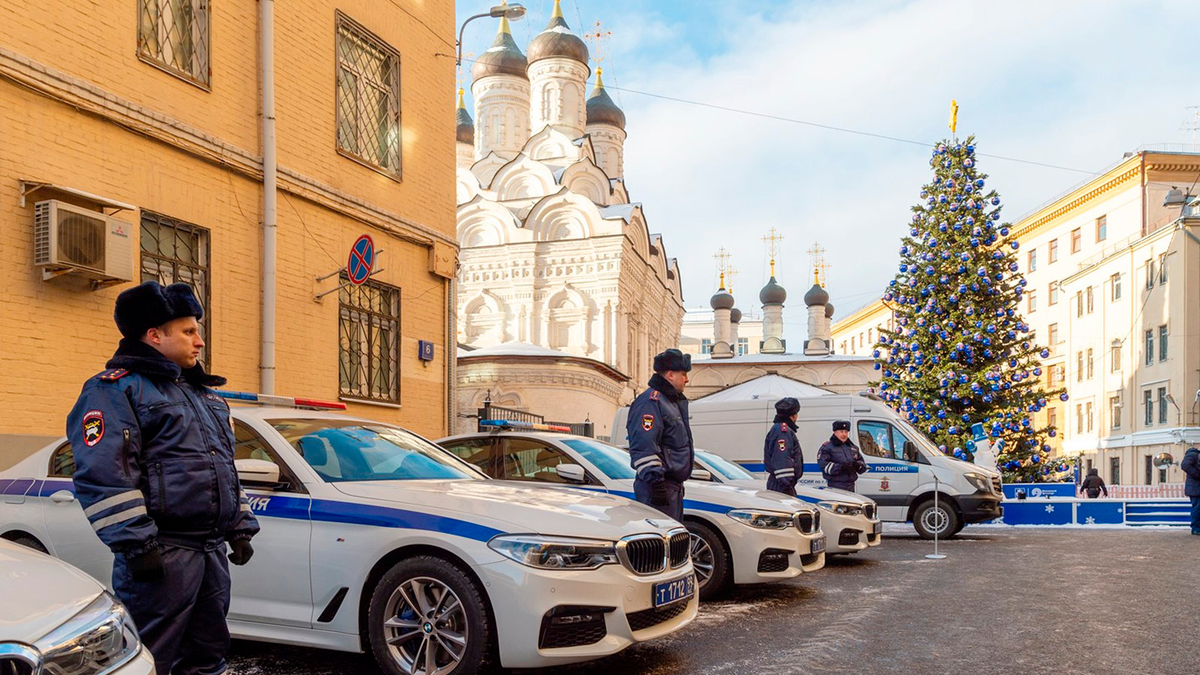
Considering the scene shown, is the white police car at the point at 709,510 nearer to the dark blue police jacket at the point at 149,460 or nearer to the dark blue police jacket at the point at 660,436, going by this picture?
the dark blue police jacket at the point at 660,436

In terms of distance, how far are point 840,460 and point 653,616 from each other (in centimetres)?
823

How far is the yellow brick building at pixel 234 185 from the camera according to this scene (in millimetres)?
9156

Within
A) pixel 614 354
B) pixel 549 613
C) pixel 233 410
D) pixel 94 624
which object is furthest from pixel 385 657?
pixel 614 354

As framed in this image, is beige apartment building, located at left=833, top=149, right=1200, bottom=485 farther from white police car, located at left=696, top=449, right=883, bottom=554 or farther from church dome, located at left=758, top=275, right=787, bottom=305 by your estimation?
white police car, located at left=696, top=449, right=883, bottom=554

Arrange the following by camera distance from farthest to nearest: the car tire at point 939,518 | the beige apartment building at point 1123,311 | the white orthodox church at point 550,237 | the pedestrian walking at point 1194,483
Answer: the white orthodox church at point 550,237 → the beige apartment building at point 1123,311 → the pedestrian walking at point 1194,483 → the car tire at point 939,518

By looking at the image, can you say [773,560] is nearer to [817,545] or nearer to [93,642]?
[817,545]

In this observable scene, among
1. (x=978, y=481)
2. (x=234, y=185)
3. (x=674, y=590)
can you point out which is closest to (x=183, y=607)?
(x=674, y=590)

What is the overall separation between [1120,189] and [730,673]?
53.8 meters

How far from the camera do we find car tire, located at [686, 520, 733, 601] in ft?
27.8

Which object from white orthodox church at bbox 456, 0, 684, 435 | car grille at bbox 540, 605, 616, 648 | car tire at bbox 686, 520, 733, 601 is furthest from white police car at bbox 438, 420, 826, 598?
white orthodox church at bbox 456, 0, 684, 435

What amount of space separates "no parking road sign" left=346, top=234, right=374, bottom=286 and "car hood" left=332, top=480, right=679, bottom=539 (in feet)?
24.2

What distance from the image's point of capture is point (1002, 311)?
25.2m

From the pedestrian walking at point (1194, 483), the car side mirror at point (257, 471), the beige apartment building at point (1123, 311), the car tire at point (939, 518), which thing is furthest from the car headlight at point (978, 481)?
the beige apartment building at point (1123, 311)

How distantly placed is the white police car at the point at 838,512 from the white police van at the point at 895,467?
397 centimetres
